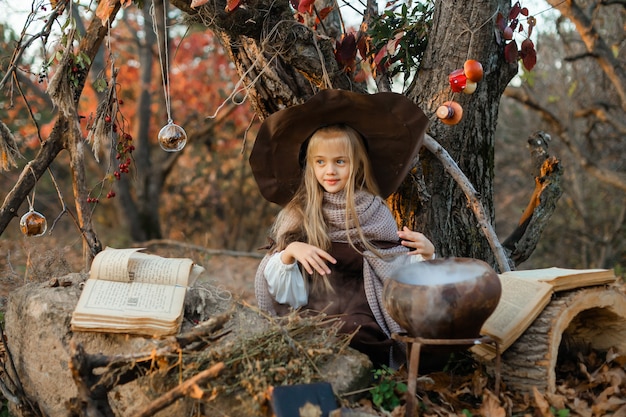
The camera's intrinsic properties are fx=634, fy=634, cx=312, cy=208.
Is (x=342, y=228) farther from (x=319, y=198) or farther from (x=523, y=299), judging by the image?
(x=523, y=299)

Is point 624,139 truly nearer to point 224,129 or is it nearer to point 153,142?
point 224,129

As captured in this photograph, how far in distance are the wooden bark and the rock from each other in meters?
0.71

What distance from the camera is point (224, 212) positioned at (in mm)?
10734

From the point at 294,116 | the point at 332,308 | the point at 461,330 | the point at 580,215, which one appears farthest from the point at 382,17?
the point at 580,215

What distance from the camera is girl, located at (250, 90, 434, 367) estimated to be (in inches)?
132

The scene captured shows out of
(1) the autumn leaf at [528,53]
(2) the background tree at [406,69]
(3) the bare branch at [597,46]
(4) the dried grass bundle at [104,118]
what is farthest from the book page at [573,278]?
(3) the bare branch at [597,46]

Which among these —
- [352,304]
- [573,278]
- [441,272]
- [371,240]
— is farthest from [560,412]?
[371,240]

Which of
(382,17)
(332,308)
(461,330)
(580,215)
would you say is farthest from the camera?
(580,215)

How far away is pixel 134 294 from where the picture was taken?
9.34 ft

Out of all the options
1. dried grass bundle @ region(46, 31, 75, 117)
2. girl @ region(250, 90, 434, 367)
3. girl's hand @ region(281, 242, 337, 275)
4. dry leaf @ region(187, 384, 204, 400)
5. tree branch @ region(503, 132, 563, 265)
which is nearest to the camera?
dry leaf @ region(187, 384, 204, 400)

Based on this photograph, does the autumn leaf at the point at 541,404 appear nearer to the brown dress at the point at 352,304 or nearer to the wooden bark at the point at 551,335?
the wooden bark at the point at 551,335

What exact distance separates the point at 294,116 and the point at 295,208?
20.2 inches

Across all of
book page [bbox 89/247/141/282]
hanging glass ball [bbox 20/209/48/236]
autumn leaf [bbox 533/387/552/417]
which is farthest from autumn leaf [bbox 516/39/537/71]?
hanging glass ball [bbox 20/209/48/236]

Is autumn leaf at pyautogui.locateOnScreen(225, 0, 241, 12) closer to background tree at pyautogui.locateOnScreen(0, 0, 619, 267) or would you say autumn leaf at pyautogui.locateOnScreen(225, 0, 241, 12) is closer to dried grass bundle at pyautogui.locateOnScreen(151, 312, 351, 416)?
background tree at pyautogui.locateOnScreen(0, 0, 619, 267)
